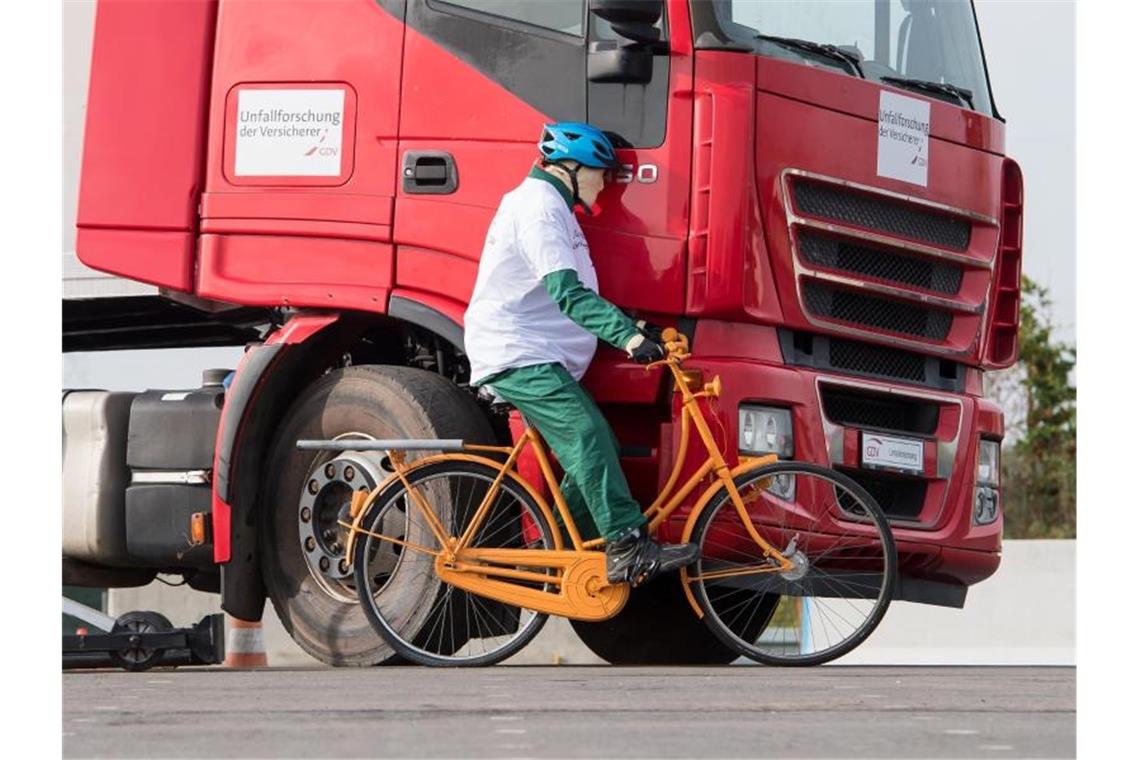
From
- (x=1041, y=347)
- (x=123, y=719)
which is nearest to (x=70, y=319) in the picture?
(x=123, y=719)

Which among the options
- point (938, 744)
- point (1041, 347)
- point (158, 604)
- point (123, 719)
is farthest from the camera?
point (1041, 347)

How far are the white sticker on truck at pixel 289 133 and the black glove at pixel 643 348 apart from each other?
59.8 inches

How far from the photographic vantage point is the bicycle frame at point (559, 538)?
894 cm

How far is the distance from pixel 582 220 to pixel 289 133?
1262 millimetres

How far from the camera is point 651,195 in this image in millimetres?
9117

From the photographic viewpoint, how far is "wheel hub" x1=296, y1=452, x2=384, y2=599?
960cm

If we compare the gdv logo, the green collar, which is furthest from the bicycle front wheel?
the gdv logo

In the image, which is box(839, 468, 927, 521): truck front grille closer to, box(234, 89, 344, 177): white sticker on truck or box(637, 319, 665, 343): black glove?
box(637, 319, 665, 343): black glove

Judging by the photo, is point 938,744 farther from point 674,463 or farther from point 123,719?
point 674,463

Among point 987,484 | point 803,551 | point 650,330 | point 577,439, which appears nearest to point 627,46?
point 650,330

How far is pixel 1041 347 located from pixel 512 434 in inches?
535

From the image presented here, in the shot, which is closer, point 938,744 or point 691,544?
point 938,744

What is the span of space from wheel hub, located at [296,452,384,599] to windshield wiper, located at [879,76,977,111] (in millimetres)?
2644

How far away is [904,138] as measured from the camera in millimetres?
9594
